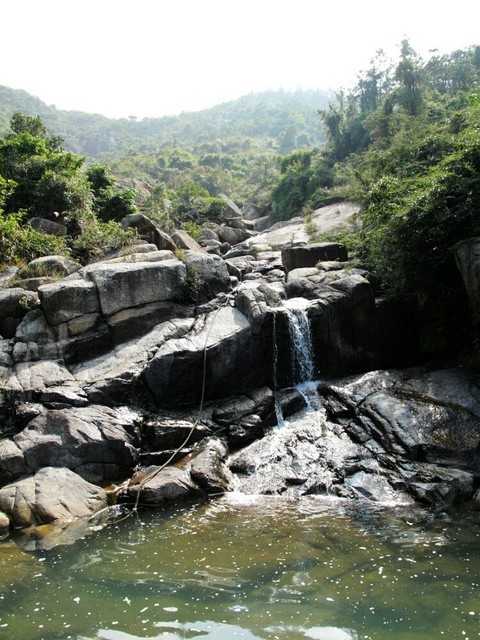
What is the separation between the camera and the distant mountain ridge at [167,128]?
111 m

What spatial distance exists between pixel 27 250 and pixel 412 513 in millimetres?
13167

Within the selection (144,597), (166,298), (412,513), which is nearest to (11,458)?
(144,597)

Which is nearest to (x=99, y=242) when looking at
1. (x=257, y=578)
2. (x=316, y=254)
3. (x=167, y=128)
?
(x=316, y=254)

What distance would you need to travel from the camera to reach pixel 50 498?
8484 millimetres

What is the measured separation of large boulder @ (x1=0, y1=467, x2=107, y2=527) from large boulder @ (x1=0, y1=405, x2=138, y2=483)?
1.03ft

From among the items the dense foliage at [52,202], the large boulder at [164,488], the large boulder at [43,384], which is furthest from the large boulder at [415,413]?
the dense foliage at [52,202]

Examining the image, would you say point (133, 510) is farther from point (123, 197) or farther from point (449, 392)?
point (123, 197)

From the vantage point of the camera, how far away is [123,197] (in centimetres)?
2019

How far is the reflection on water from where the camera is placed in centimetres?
511

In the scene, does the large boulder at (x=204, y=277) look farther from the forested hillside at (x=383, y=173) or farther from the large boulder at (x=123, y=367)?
the forested hillside at (x=383, y=173)

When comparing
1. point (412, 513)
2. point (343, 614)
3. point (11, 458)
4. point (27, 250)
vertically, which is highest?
point (27, 250)

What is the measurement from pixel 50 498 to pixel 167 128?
14457 centimetres

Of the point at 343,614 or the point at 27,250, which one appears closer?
the point at 343,614

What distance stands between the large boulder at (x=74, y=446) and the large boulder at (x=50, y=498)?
313 millimetres
